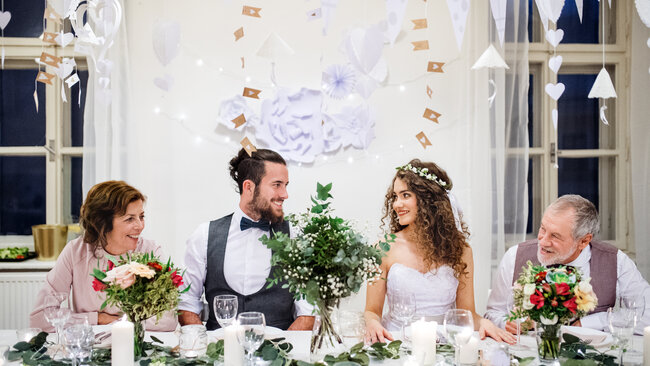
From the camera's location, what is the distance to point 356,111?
11.7 ft

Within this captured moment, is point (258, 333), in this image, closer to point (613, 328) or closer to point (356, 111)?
point (613, 328)

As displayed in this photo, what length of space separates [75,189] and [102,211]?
1219 millimetres

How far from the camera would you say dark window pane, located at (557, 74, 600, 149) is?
3932 mm

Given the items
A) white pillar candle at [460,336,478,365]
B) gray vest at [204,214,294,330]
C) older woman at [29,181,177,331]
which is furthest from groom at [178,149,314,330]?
white pillar candle at [460,336,478,365]

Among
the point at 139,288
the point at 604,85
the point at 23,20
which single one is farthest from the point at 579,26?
the point at 23,20

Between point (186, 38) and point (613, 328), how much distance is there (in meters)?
2.83

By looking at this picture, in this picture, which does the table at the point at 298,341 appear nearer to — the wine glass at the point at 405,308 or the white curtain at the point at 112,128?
the wine glass at the point at 405,308

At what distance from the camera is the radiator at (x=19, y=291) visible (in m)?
3.49

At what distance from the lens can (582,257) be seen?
2801mm

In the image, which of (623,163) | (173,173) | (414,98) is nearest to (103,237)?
(173,173)

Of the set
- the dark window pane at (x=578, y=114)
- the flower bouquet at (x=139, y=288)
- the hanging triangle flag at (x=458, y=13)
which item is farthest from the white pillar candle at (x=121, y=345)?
the dark window pane at (x=578, y=114)

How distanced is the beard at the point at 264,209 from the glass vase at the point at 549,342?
1.47m

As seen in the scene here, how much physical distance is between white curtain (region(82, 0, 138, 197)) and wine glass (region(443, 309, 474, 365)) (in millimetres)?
2313

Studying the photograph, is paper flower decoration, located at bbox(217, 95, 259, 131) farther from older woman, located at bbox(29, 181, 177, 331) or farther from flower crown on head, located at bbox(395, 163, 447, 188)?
flower crown on head, located at bbox(395, 163, 447, 188)
